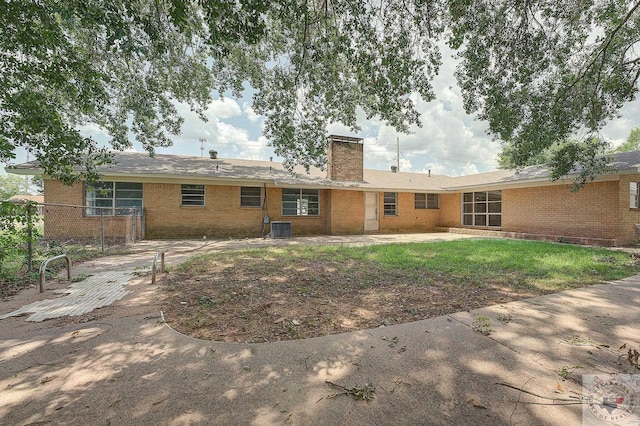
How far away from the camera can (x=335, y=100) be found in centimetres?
806

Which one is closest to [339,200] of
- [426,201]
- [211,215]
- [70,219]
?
[426,201]

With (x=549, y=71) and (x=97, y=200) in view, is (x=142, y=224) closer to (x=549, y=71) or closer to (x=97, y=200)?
(x=97, y=200)

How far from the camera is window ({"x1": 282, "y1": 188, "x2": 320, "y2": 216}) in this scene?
599 inches

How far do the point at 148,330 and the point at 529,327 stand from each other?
4444 millimetres

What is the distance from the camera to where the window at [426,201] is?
1861 cm

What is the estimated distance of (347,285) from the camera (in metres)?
5.18

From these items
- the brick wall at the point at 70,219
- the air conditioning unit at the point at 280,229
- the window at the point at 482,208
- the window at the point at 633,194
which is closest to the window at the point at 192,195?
the brick wall at the point at 70,219

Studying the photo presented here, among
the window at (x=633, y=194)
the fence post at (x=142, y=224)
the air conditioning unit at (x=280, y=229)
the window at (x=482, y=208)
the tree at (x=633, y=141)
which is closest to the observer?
the window at (x=633, y=194)

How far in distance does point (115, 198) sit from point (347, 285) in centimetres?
1232

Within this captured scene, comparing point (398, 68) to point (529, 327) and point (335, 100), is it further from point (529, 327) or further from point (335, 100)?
point (529, 327)

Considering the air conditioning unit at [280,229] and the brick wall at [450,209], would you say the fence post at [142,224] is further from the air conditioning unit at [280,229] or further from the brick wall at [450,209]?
the brick wall at [450,209]

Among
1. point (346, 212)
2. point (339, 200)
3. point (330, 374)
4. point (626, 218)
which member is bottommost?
point (330, 374)

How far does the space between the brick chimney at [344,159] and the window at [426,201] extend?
4281mm

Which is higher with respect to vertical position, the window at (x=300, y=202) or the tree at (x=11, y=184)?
the tree at (x=11, y=184)
